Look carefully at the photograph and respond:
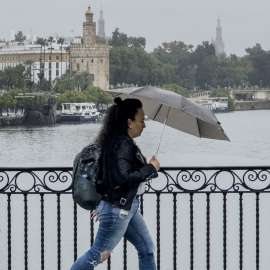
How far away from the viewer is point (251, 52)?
13912 cm

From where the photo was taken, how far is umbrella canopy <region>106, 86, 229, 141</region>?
15.6 ft

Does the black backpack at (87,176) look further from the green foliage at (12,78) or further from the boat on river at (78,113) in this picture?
the green foliage at (12,78)

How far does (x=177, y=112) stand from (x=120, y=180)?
1.03m

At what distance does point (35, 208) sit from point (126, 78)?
83.6 metres

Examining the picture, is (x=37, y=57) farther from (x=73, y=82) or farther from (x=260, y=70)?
(x=260, y=70)

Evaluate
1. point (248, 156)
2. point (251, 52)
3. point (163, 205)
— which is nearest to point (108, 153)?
point (163, 205)

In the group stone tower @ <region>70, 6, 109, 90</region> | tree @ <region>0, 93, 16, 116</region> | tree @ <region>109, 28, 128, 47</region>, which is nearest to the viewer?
tree @ <region>0, 93, 16, 116</region>

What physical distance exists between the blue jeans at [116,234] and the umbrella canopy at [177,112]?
55cm

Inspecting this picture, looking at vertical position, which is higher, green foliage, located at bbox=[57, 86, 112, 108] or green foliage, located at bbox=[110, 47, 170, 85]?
green foliage, located at bbox=[110, 47, 170, 85]

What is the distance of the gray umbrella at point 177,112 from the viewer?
4746 millimetres

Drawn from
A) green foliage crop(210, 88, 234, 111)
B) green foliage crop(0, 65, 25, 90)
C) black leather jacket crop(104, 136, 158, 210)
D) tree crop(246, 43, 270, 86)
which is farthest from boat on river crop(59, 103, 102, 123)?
black leather jacket crop(104, 136, 158, 210)

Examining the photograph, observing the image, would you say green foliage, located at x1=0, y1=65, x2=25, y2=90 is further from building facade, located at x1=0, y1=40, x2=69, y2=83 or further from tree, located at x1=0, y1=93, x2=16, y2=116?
building facade, located at x1=0, y1=40, x2=69, y2=83

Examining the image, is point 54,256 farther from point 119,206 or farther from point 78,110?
point 78,110

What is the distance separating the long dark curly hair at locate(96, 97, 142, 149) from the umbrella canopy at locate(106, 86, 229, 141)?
0.19m
